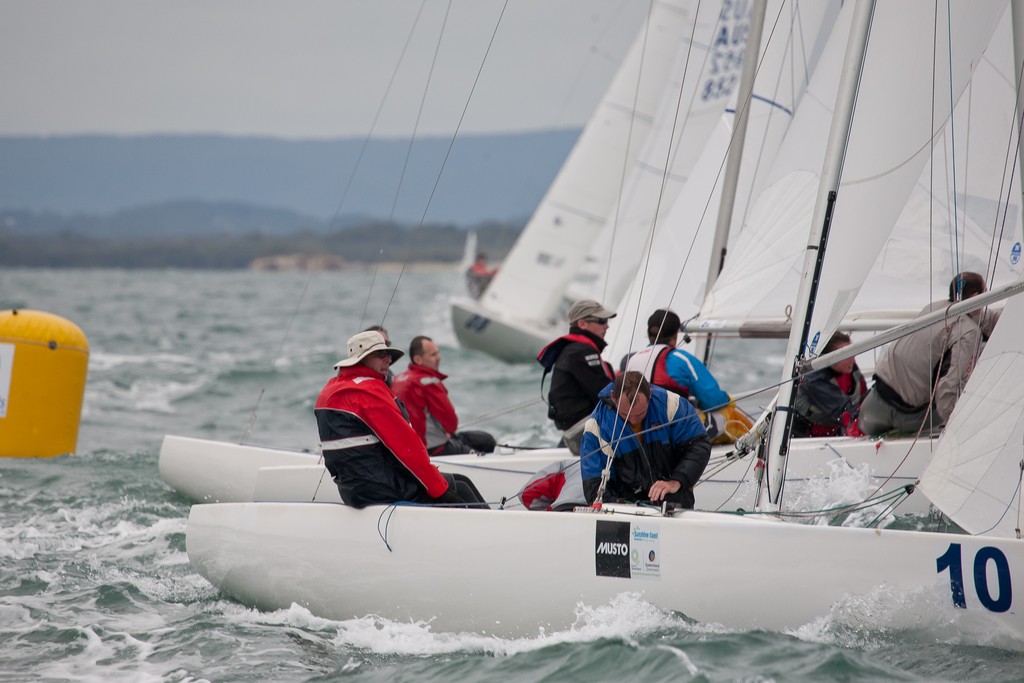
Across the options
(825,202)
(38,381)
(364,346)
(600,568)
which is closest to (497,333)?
(38,381)

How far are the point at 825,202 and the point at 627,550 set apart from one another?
1.36m

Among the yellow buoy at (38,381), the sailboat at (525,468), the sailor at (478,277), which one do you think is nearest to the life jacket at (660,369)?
the sailboat at (525,468)

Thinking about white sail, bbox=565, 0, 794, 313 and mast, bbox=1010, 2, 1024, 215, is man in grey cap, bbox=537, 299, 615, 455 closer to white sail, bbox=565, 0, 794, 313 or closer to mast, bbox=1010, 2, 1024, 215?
white sail, bbox=565, 0, 794, 313

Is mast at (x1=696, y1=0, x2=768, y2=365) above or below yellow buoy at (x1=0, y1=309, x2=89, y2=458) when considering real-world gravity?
above

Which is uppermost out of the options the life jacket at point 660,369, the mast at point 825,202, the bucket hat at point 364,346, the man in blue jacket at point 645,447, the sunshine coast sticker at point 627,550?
the mast at point 825,202

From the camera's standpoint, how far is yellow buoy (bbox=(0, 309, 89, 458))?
7141 mm

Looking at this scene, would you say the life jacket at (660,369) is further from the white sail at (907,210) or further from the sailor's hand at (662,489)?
the sailor's hand at (662,489)

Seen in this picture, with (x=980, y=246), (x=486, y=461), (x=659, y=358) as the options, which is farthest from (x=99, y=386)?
(x=980, y=246)

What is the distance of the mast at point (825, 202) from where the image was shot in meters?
4.16

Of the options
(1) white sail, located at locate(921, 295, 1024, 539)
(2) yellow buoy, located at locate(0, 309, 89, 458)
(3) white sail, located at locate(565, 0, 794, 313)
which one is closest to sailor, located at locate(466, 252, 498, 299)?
(3) white sail, located at locate(565, 0, 794, 313)

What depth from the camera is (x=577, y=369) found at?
562 cm

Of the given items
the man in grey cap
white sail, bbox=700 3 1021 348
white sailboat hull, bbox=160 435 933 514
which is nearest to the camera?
white sail, bbox=700 3 1021 348

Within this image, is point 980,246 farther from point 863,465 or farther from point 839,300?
point 839,300

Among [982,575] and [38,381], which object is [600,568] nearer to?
[982,575]
